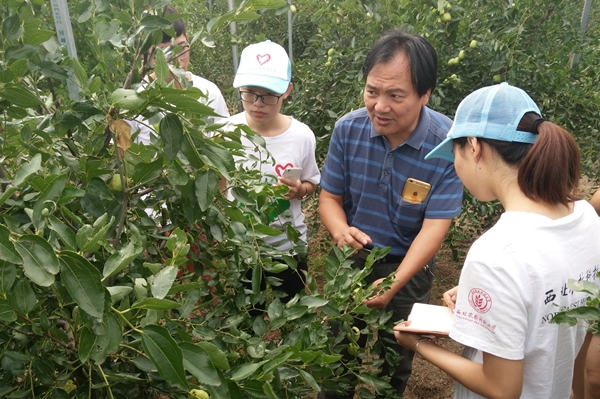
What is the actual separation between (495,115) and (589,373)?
105 centimetres

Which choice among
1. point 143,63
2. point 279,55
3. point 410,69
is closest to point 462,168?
point 410,69

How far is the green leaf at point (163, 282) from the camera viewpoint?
0.75 metres

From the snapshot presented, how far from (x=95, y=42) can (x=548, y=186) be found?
3.34 ft

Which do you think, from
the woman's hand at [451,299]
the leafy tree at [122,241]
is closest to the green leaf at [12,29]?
the leafy tree at [122,241]

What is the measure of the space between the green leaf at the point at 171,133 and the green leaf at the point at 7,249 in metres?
0.28

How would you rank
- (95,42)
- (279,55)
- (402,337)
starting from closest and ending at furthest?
(95,42) → (402,337) → (279,55)

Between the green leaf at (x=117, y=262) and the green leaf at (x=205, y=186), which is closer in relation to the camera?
the green leaf at (x=117, y=262)

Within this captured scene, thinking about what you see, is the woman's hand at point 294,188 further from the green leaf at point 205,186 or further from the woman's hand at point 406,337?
the green leaf at point 205,186

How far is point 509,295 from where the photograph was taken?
1.12m

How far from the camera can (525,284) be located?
1122 mm

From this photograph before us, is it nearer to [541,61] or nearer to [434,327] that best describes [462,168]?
[434,327]

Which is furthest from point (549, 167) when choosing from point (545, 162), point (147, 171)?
point (147, 171)

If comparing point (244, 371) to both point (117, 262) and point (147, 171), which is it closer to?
point (117, 262)

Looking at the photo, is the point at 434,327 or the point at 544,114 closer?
the point at 434,327
